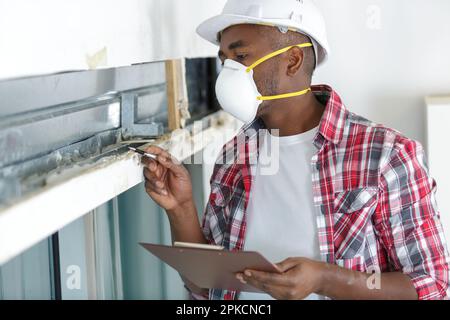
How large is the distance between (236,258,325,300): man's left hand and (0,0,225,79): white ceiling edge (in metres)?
0.57

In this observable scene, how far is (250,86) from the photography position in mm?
1577

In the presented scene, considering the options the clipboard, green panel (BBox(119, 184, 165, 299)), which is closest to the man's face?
the clipboard

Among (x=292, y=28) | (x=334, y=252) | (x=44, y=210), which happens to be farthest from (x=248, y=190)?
(x=44, y=210)

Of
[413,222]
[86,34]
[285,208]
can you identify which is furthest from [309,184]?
[86,34]

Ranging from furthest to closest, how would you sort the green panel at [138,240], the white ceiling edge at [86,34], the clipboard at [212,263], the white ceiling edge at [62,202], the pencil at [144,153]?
the green panel at [138,240], the pencil at [144,153], the clipboard at [212,263], the white ceiling edge at [86,34], the white ceiling edge at [62,202]

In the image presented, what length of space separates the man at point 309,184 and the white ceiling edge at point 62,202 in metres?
0.14

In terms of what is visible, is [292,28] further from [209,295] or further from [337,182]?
[209,295]

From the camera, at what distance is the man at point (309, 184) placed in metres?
1.45

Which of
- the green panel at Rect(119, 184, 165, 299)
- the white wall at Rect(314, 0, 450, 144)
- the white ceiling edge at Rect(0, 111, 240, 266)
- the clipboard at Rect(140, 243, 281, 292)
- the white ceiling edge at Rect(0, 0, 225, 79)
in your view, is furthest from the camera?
the white wall at Rect(314, 0, 450, 144)

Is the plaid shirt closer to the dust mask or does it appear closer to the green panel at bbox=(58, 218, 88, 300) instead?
the dust mask

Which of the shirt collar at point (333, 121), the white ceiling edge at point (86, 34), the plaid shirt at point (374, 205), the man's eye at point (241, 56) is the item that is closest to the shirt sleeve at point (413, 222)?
the plaid shirt at point (374, 205)

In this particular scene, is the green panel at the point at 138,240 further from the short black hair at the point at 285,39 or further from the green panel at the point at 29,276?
the short black hair at the point at 285,39

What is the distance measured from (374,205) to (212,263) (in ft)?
1.33

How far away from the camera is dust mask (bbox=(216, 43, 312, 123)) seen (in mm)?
1570
